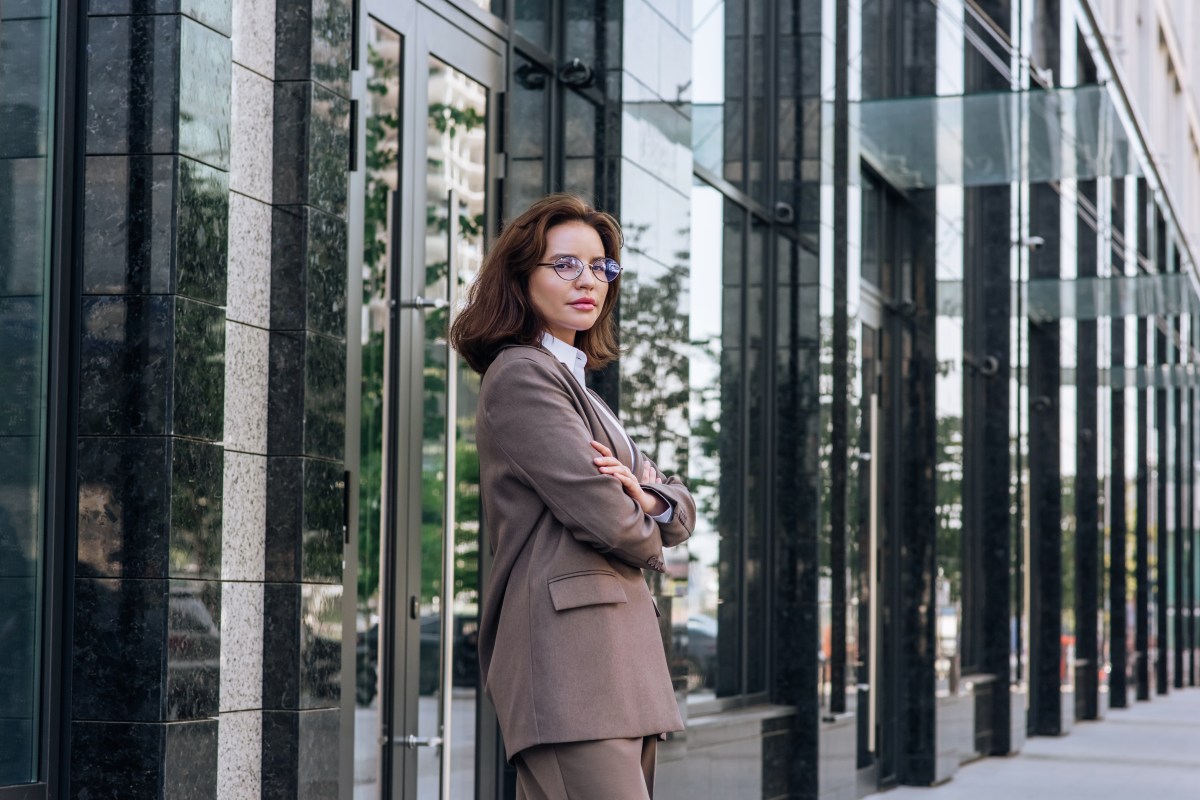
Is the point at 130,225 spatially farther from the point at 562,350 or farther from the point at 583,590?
the point at 583,590

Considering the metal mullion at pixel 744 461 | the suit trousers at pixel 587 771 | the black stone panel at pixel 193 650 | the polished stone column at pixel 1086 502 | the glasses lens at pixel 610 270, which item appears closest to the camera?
the suit trousers at pixel 587 771

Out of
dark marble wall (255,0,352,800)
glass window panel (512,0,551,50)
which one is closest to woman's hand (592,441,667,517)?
dark marble wall (255,0,352,800)

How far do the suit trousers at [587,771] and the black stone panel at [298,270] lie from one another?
2.00 m

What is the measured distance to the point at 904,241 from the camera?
527 inches

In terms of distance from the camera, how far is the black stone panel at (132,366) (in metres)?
4.07

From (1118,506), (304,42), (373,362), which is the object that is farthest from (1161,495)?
(304,42)

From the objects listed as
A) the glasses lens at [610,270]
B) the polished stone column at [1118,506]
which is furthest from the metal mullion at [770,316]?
the polished stone column at [1118,506]

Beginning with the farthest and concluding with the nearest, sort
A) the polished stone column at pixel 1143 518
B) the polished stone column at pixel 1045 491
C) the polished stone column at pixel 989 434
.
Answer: the polished stone column at pixel 1143 518 < the polished stone column at pixel 1045 491 < the polished stone column at pixel 989 434

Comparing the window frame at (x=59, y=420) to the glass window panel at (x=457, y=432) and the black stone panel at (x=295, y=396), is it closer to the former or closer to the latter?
the black stone panel at (x=295, y=396)

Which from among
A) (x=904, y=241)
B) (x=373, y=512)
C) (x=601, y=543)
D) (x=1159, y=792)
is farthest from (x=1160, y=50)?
(x=601, y=543)

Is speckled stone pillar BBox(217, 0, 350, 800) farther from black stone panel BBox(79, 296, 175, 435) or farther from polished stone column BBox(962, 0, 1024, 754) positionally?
polished stone column BBox(962, 0, 1024, 754)

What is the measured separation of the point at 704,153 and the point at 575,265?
6.67 m

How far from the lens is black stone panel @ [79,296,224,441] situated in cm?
407

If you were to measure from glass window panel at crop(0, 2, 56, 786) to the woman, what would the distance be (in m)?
1.32
